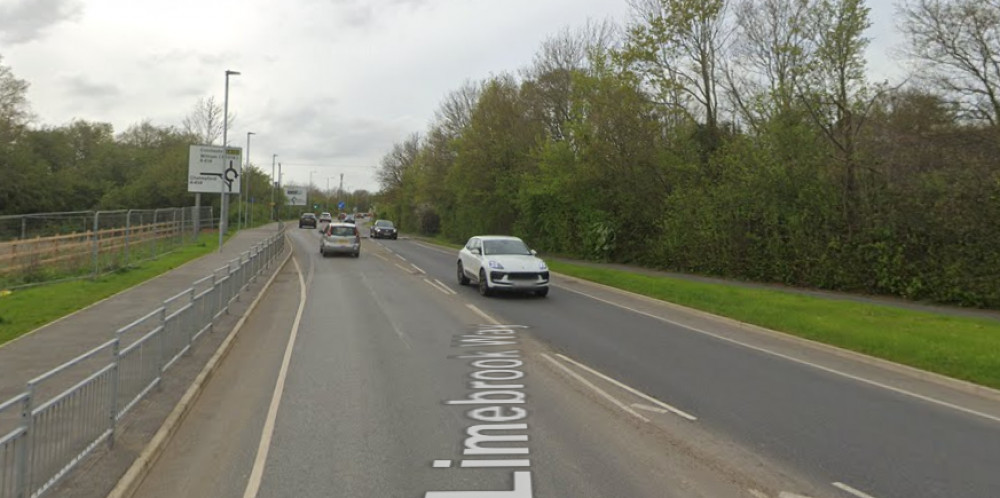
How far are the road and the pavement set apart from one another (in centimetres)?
211

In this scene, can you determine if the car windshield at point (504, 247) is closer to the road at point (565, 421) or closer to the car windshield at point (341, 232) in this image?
the road at point (565, 421)

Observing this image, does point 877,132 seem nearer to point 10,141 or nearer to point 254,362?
point 254,362

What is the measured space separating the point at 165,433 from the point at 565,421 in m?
3.77

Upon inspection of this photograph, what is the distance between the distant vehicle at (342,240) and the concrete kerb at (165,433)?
72.2 feet

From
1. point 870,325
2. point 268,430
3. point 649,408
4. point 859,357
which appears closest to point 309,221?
point 870,325

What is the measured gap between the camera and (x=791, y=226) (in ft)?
68.7

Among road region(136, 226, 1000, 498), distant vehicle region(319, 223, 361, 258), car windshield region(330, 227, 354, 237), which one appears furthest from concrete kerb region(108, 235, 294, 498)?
car windshield region(330, 227, 354, 237)

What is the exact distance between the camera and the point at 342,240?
106ft

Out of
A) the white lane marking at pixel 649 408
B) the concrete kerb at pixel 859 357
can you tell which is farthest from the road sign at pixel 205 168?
the white lane marking at pixel 649 408

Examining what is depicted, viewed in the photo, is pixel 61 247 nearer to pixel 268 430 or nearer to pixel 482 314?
pixel 482 314

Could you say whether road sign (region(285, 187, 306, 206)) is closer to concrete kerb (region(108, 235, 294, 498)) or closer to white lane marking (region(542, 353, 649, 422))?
concrete kerb (region(108, 235, 294, 498))

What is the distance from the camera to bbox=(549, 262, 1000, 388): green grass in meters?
9.79

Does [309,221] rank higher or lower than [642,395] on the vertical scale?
higher

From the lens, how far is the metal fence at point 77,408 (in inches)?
160
